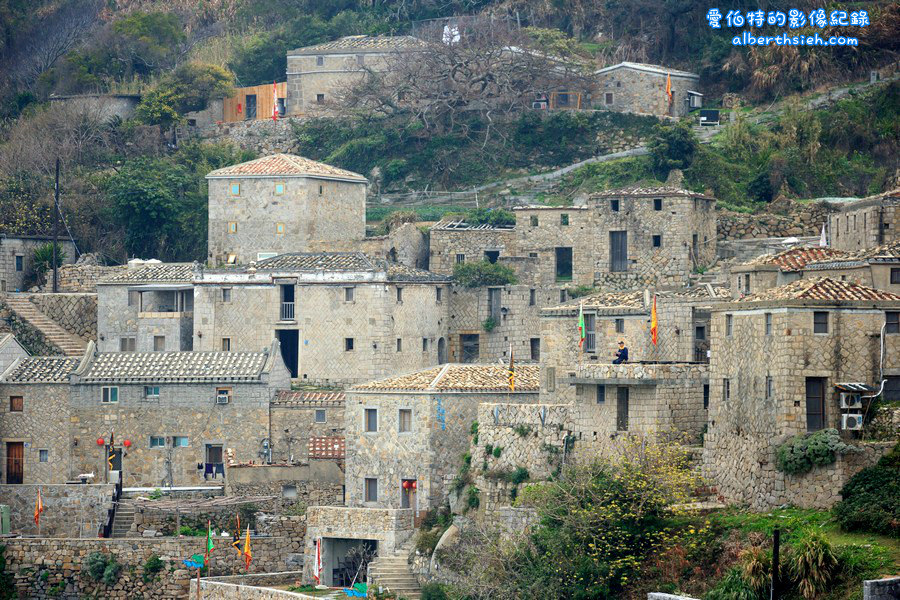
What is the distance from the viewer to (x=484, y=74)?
282 feet

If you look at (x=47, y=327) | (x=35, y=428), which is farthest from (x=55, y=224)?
(x=35, y=428)

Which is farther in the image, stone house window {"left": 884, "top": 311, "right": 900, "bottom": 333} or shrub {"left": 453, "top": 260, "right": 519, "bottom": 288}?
shrub {"left": 453, "top": 260, "right": 519, "bottom": 288}

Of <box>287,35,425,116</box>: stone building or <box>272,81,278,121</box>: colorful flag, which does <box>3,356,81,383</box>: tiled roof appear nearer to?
<box>287,35,425,116</box>: stone building

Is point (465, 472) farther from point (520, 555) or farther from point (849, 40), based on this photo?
point (849, 40)

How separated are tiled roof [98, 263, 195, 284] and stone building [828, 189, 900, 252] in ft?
75.8

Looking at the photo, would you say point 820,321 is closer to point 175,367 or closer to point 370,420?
point 370,420

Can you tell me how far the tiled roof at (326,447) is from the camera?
6631cm

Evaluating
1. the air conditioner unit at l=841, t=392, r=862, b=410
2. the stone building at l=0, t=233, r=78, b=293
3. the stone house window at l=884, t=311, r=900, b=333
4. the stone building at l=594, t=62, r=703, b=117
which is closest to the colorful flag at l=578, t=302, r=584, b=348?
the stone house window at l=884, t=311, r=900, b=333

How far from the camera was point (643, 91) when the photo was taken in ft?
278

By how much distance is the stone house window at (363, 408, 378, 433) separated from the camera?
62688 mm

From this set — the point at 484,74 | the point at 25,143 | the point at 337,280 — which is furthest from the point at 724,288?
the point at 25,143

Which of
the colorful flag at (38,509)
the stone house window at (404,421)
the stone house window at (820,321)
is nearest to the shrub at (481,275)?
the stone house window at (404,421)

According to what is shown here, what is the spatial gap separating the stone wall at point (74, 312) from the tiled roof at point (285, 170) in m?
6.56

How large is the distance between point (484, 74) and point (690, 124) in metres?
9.21
